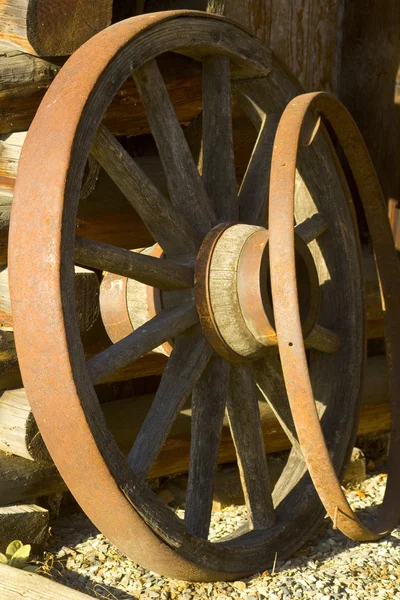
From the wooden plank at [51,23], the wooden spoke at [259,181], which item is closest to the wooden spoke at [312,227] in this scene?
the wooden spoke at [259,181]

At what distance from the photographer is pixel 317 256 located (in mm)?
3672

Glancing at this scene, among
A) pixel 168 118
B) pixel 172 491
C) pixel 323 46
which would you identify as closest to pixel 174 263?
pixel 168 118

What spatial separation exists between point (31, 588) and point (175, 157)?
1494mm

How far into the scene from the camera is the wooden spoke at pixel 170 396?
8.99 feet

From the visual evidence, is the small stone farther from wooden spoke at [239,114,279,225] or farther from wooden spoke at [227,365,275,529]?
wooden spoke at [239,114,279,225]

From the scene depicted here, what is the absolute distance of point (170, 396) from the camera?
290cm

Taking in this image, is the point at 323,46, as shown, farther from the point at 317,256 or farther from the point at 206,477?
the point at 206,477

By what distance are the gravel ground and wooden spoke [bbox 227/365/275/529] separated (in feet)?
0.61

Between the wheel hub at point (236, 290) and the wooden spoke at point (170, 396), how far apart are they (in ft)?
0.25

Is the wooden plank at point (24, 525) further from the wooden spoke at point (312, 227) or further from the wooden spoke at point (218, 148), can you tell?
the wooden spoke at point (312, 227)

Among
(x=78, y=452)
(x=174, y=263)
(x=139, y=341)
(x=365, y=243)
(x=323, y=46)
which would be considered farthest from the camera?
(x=365, y=243)

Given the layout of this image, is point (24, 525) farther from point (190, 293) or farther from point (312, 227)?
point (312, 227)

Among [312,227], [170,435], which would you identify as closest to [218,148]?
[312,227]

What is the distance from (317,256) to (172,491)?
3.94 ft
